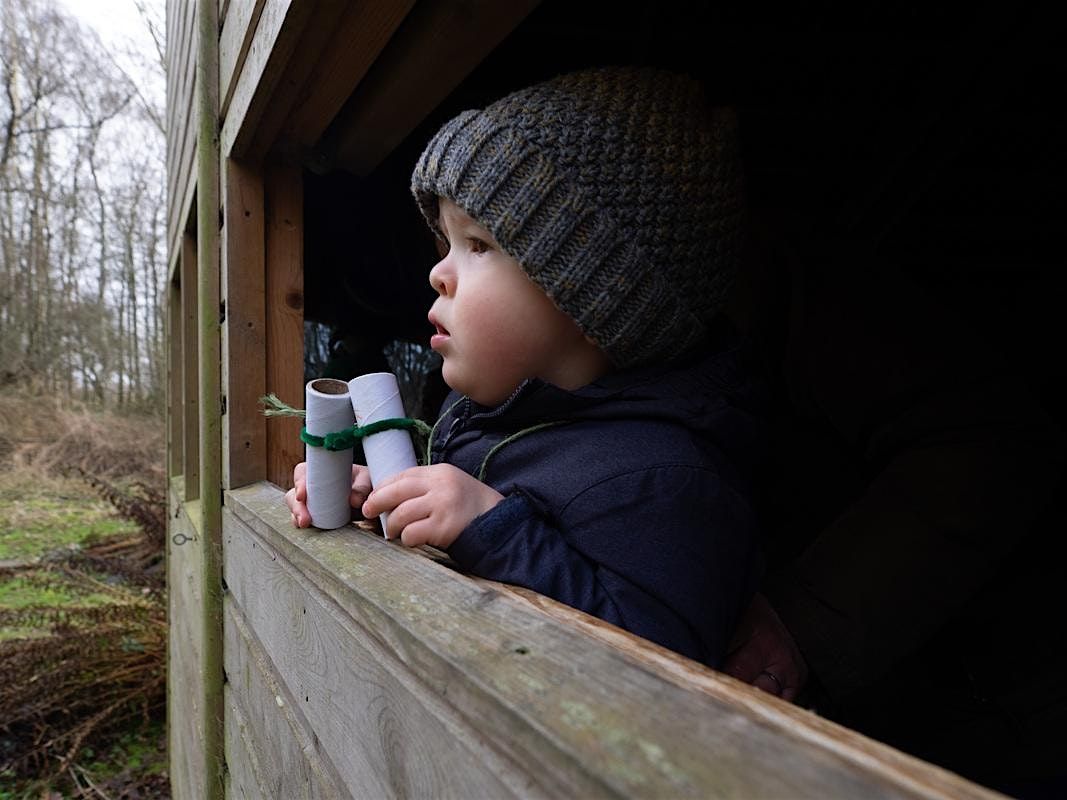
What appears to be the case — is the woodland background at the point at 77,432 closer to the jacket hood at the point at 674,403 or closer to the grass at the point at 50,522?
the grass at the point at 50,522

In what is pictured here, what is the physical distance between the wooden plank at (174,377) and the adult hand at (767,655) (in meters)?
4.77

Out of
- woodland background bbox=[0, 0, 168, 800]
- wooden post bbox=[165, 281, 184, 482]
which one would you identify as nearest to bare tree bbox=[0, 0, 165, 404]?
woodland background bbox=[0, 0, 168, 800]

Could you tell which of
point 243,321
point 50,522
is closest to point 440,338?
point 243,321

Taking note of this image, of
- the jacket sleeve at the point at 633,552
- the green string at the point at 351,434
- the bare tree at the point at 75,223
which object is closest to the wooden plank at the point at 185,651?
the green string at the point at 351,434

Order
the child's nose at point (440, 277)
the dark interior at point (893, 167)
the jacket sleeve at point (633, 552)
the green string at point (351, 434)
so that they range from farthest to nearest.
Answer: the dark interior at point (893, 167)
the child's nose at point (440, 277)
the green string at point (351, 434)
the jacket sleeve at point (633, 552)

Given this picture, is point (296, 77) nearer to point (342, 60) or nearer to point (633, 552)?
point (342, 60)

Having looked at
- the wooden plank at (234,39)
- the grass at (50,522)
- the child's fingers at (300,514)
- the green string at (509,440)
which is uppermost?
the wooden plank at (234,39)

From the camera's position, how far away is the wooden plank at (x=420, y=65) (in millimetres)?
1273

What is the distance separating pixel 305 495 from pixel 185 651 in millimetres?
3001

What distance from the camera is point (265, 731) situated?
58.6 inches

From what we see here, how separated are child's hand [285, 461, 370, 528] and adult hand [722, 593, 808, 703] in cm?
75

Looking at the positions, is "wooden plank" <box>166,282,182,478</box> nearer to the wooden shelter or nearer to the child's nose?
the wooden shelter

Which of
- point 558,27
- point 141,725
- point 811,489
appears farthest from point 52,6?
point 811,489

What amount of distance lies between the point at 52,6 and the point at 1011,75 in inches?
1042
